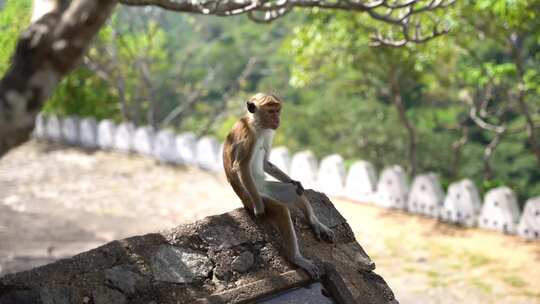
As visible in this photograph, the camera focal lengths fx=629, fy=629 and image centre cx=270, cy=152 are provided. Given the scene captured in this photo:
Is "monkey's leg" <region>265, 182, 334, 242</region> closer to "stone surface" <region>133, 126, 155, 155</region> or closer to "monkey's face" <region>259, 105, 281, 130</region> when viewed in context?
"monkey's face" <region>259, 105, 281, 130</region>

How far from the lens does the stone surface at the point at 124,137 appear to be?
16.1m

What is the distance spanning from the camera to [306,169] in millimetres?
12797

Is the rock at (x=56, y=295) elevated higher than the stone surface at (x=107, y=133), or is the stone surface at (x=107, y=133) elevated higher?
the rock at (x=56, y=295)

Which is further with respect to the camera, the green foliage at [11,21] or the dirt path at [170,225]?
the green foliage at [11,21]

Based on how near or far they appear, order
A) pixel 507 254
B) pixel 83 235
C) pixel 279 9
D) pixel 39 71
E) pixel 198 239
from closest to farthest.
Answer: pixel 39 71 → pixel 198 239 → pixel 279 9 → pixel 507 254 → pixel 83 235

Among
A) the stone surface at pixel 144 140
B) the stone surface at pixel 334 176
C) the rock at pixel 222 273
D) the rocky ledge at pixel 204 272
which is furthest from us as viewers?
the stone surface at pixel 144 140

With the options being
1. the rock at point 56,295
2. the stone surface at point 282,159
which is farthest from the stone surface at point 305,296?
the stone surface at point 282,159

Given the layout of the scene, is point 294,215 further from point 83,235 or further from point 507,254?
point 83,235

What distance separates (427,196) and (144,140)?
25.2 ft

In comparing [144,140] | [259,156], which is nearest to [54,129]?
[144,140]

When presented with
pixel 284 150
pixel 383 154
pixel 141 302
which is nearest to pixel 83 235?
pixel 284 150

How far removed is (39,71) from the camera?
235cm

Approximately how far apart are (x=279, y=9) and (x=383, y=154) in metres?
15.5

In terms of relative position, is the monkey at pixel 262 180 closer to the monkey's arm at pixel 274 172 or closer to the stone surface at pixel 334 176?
the monkey's arm at pixel 274 172
